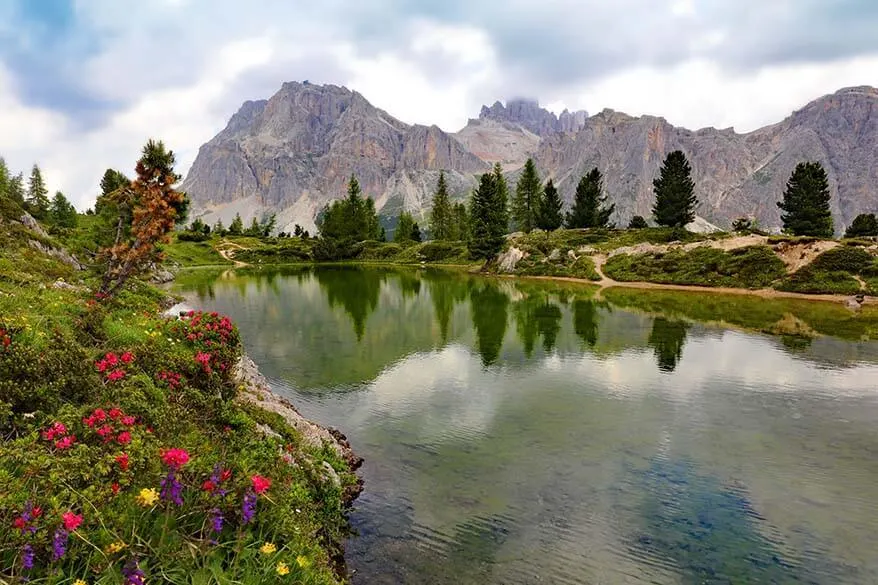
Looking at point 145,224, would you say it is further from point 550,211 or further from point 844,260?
point 550,211

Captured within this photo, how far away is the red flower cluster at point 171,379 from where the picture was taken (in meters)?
12.9

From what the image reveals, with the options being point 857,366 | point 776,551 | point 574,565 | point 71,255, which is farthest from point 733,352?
point 71,255

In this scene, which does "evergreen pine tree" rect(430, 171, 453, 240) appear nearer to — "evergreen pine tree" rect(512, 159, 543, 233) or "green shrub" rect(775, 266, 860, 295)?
"evergreen pine tree" rect(512, 159, 543, 233)

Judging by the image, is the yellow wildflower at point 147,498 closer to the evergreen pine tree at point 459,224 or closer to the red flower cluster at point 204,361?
the red flower cluster at point 204,361

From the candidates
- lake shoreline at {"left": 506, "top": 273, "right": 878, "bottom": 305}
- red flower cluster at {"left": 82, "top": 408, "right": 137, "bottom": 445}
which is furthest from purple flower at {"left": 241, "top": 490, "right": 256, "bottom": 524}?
lake shoreline at {"left": 506, "top": 273, "right": 878, "bottom": 305}

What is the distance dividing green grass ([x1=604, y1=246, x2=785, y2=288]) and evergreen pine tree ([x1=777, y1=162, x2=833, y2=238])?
100ft

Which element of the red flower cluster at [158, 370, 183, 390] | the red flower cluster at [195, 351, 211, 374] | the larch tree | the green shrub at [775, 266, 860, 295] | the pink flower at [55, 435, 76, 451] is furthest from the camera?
the green shrub at [775, 266, 860, 295]

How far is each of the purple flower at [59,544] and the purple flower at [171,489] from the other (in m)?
1.23

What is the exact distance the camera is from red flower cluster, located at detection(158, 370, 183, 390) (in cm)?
1289

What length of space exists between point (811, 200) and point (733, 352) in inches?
3257

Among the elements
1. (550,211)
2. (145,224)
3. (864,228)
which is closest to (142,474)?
(145,224)

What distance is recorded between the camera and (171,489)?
7.06 metres

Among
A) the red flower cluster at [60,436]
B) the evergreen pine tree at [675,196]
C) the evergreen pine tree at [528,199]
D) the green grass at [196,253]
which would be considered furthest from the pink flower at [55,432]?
the green grass at [196,253]

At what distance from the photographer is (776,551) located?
493 inches
